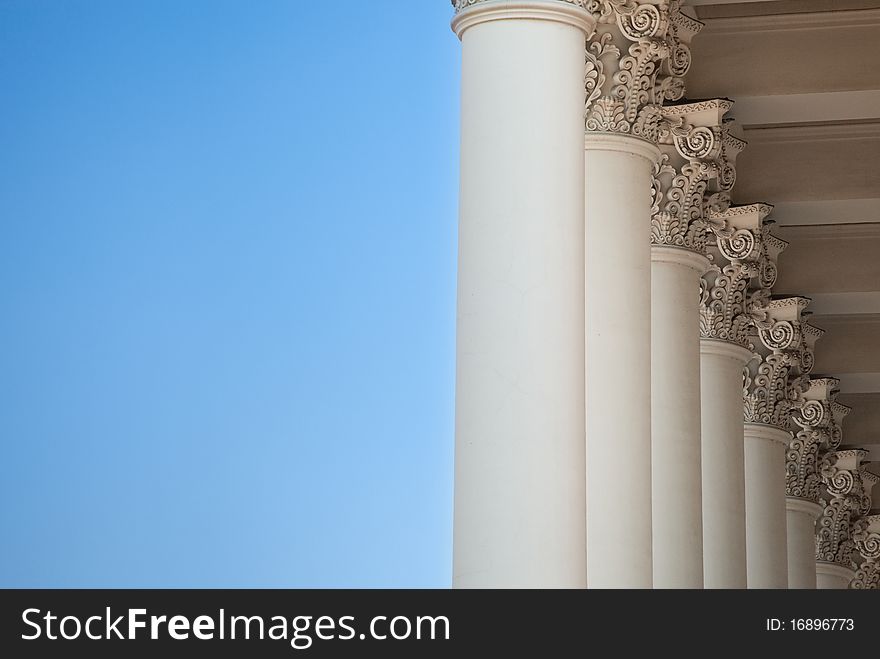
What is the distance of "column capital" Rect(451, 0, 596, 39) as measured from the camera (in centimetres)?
2555

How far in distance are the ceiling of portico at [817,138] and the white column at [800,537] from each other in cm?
647

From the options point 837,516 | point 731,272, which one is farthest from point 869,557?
point 731,272

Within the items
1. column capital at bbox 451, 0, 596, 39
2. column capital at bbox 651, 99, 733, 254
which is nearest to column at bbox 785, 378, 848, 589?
column capital at bbox 651, 99, 733, 254

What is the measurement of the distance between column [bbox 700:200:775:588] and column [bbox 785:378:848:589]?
570 inches

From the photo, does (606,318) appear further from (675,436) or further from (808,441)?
(808,441)

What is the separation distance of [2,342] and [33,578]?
50.0 feet

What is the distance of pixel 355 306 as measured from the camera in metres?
71.2

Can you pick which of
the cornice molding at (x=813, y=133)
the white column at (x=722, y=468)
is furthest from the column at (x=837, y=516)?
the white column at (x=722, y=468)

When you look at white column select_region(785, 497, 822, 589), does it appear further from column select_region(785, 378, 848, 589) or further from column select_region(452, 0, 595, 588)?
column select_region(452, 0, 595, 588)

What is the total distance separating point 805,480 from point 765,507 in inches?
411

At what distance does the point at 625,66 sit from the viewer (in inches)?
1369
